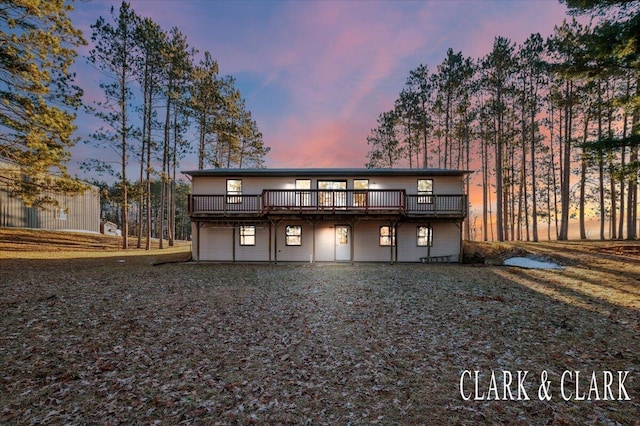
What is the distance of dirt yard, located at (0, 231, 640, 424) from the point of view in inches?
155

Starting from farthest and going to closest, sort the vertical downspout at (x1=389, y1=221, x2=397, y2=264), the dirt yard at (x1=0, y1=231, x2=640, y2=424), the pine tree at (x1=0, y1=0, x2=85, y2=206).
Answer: the vertical downspout at (x1=389, y1=221, x2=397, y2=264)
the pine tree at (x1=0, y1=0, x2=85, y2=206)
the dirt yard at (x1=0, y1=231, x2=640, y2=424)

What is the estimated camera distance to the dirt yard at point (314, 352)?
395 centimetres

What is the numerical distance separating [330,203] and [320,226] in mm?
2347

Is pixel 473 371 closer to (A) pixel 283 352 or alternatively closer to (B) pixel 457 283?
(A) pixel 283 352

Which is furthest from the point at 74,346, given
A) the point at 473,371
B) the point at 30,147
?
the point at 30,147

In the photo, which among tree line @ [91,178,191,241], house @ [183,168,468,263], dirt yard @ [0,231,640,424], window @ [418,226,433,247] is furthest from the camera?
tree line @ [91,178,191,241]

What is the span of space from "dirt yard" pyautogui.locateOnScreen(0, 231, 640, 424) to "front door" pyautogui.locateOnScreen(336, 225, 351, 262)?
7249 mm

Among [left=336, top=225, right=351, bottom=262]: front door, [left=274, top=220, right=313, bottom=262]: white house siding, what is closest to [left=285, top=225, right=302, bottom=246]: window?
[left=274, top=220, right=313, bottom=262]: white house siding

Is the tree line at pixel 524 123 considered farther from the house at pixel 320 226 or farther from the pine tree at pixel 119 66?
the pine tree at pixel 119 66

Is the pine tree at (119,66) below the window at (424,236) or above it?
above

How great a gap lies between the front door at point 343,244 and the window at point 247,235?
5.84 m

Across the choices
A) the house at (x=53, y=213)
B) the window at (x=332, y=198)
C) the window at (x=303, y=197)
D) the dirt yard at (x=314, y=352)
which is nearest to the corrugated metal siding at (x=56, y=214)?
the house at (x=53, y=213)

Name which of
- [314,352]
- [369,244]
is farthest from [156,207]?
[314,352]

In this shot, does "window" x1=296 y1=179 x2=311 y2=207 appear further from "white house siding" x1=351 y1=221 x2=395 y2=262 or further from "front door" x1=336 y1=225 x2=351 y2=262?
"white house siding" x1=351 y1=221 x2=395 y2=262
